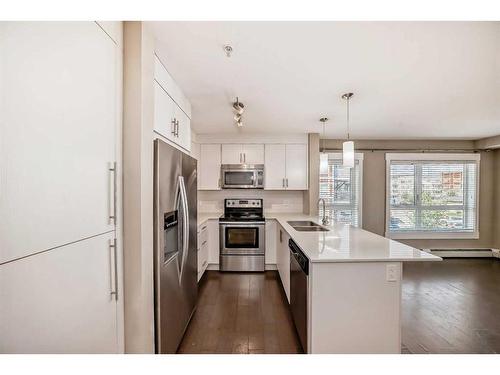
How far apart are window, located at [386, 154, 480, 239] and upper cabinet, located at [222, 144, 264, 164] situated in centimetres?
271

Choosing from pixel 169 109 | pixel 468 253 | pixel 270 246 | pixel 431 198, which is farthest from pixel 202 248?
pixel 468 253

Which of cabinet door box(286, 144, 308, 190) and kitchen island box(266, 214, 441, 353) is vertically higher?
cabinet door box(286, 144, 308, 190)

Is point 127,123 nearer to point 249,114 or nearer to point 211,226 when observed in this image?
point 249,114

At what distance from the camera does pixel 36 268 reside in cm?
80

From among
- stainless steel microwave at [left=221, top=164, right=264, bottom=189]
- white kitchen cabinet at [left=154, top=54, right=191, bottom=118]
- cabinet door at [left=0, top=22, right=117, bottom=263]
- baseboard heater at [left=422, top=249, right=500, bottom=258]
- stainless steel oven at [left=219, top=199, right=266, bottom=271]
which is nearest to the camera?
cabinet door at [left=0, top=22, right=117, bottom=263]

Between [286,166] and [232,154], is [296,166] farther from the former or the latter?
[232,154]

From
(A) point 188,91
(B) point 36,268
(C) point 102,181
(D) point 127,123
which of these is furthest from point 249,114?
(B) point 36,268

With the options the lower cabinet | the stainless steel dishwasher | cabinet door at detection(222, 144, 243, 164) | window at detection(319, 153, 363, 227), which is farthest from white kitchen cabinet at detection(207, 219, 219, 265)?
window at detection(319, 153, 363, 227)

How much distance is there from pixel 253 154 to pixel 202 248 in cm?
181

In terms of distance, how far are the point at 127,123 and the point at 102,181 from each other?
385 mm

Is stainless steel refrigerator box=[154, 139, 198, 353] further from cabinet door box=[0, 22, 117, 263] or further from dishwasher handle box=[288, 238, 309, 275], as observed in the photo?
dishwasher handle box=[288, 238, 309, 275]

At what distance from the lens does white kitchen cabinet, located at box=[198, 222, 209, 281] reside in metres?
3.42

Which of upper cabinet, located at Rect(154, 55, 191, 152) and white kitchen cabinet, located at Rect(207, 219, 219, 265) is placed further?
white kitchen cabinet, located at Rect(207, 219, 219, 265)
